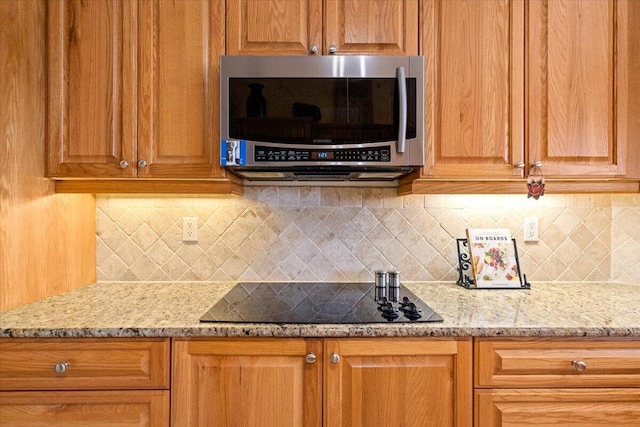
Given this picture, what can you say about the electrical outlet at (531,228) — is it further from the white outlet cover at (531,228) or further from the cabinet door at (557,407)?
the cabinet door at (557,407)

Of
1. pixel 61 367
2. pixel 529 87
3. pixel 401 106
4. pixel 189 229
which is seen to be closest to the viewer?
pixel 61 367

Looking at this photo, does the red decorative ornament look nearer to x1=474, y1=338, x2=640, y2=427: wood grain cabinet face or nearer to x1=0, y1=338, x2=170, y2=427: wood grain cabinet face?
x1=474, y1=338, x2=640, y2=427: wood grain cabinet face

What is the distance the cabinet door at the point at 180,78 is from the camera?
4.43 ft

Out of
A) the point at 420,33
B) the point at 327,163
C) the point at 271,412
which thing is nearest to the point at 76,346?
the point at 271,412

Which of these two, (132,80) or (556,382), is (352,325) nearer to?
(556,382)

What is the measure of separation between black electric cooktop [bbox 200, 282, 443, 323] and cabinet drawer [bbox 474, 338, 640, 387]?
196 millimetres

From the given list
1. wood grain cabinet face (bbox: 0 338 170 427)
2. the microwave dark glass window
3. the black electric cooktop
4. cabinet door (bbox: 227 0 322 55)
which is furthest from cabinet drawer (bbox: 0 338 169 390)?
cabinet door (bbox: 227 0 322 55)

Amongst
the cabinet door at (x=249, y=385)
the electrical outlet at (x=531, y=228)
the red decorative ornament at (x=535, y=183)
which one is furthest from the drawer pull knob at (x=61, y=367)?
the electrical outlet at (x=531, y=228)

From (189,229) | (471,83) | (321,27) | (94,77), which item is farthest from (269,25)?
(189,229)

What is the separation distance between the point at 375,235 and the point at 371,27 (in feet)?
2.91

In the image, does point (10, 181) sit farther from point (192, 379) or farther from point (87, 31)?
point (192, 379)

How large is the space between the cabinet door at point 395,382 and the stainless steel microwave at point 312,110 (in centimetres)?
63

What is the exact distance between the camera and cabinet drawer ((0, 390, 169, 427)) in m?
1.07

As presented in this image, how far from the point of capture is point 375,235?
1736 mm
